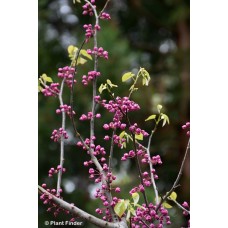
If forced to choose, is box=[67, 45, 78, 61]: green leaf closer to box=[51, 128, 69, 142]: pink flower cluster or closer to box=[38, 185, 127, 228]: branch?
box=[51, 128, 69, 142]: pink flower cluster

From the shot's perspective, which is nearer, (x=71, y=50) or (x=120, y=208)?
(x=120, y=208)

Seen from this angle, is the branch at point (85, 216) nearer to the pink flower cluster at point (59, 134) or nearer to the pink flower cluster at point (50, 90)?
the pink flower cluster at point (59, 134)

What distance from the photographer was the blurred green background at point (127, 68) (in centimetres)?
218

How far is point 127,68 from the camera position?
2.56 meters

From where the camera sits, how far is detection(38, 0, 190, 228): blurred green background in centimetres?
218

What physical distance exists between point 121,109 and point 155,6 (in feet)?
7.49

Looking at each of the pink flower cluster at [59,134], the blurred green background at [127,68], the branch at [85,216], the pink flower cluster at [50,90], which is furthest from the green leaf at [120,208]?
the blurred green background at [127,68]
